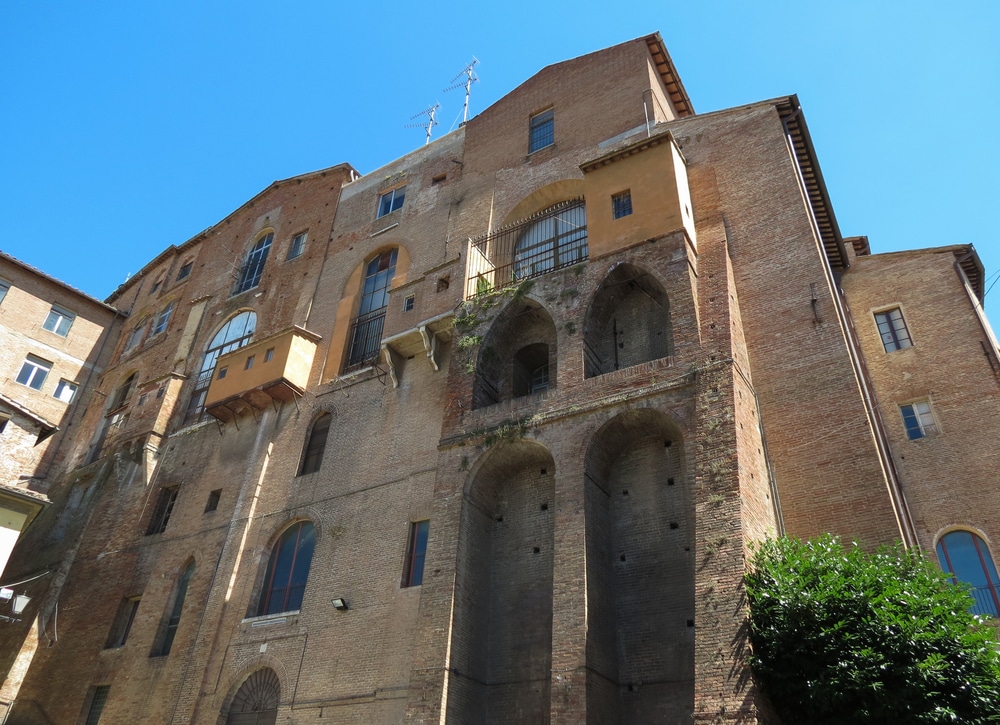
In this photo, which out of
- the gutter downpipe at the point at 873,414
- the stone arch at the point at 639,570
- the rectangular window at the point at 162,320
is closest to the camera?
the stone arch at the point at 639,570

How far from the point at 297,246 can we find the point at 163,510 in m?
10.2

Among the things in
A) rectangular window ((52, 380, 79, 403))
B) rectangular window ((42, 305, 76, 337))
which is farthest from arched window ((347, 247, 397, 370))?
rectangular window ((42, 305, 76, 337))

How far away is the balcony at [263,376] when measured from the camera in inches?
848

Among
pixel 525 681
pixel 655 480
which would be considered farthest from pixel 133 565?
pixel 655 480

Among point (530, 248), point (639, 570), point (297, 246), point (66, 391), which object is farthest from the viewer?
point (66, 391)

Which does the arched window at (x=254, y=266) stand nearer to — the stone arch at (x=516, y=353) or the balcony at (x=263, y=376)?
the balcony at (x=263, y=376)

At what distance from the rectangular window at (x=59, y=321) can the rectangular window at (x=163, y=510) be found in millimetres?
12123

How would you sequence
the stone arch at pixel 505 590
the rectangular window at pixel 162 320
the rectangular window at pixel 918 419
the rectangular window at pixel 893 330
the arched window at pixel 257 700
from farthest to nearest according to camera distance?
the rectangular window at pixel 162 320 < the rectangular window at pixel 893 330 < the arched window at pixel 257 700 < the rectangular window at pixel 918 419 < the stone arch at pixel 505 590

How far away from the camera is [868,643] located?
30.9ft

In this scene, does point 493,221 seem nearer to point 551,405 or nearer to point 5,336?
point 551,405

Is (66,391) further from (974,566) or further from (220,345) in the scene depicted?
(974,566)

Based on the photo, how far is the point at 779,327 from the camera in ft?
47.9

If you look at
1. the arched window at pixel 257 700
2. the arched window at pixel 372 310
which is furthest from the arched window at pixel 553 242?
the arched window at pixel 257 700

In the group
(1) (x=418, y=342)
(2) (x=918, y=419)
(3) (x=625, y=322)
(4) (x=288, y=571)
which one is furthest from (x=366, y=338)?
(2) (x=918, y=419)
